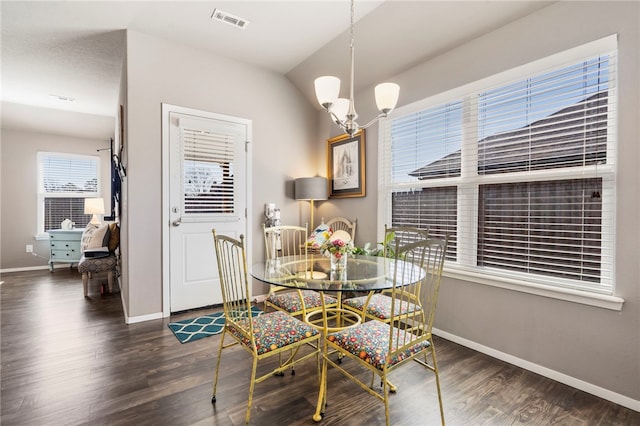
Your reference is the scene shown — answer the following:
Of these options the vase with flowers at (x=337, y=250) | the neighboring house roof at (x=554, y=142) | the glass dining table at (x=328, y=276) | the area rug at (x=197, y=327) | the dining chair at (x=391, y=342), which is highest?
the neighboring house roof at (x=554, y=142)

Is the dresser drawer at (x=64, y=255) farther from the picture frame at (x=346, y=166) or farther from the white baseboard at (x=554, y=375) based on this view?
the white baseboard at (x=554, y=375)

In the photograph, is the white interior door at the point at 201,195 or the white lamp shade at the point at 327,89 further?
the white interior door at the point at 201,195

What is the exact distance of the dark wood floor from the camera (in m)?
1.70

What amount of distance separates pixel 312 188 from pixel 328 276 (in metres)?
2.08

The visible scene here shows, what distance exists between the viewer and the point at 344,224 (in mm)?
3891

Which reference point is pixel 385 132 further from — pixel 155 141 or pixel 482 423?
pixel 482 423

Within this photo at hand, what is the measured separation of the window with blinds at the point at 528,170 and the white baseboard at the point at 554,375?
1.94 feet

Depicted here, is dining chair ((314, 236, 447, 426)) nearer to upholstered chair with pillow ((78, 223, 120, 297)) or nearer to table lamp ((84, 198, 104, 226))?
upholstered chair with pillow ((78, 223, 120, 297))

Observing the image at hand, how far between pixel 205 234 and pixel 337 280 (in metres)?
2.24

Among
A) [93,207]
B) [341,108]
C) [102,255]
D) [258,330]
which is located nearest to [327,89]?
[341,108]

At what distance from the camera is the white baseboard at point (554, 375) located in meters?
1.82

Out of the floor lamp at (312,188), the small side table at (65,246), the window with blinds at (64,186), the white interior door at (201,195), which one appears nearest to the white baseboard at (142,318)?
A: the white interior door at (201,195)

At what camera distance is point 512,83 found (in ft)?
7.77

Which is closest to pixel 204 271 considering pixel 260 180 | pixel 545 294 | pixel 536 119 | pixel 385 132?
pixel 260 180
